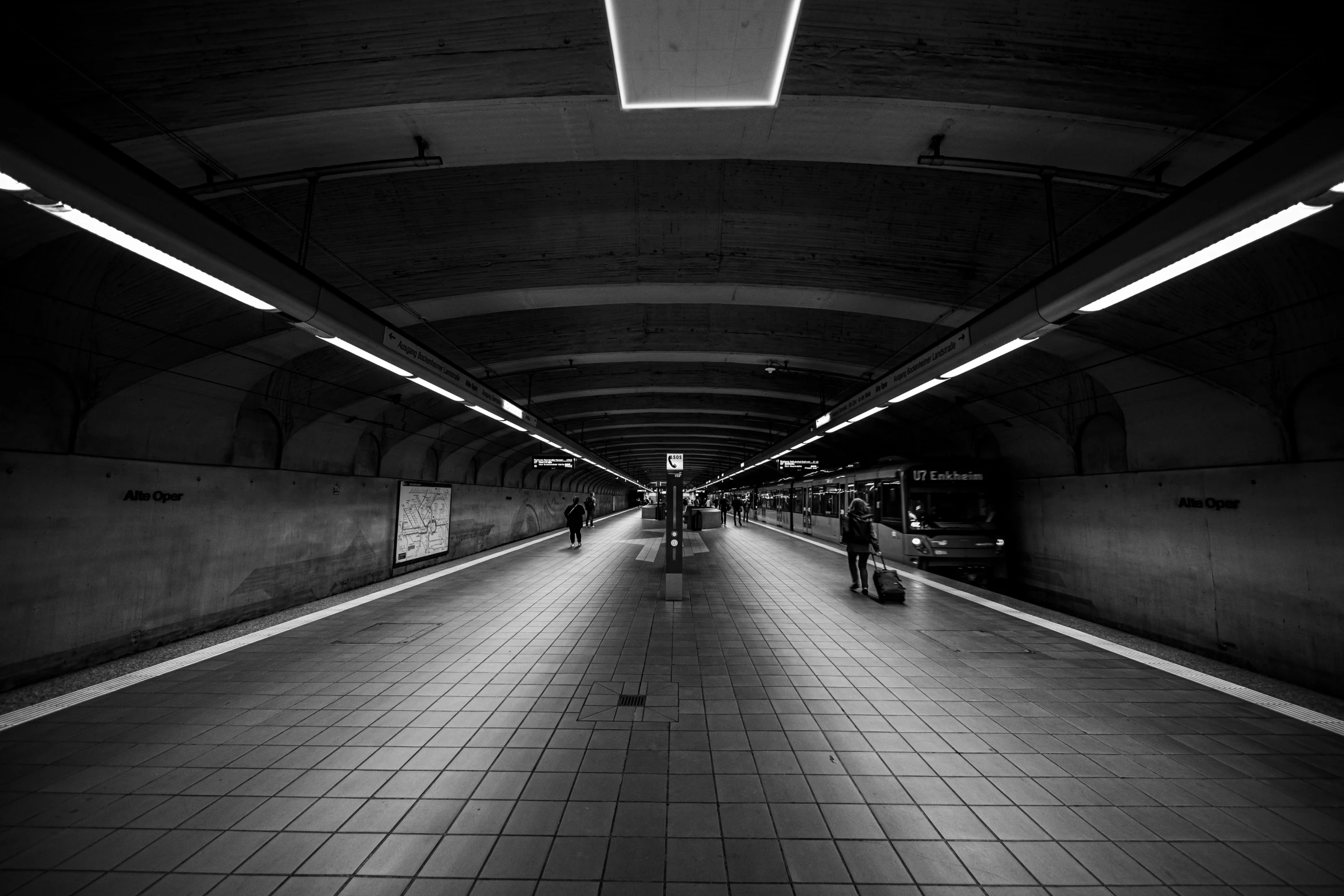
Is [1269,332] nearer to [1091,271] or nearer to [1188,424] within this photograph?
[1188,424]

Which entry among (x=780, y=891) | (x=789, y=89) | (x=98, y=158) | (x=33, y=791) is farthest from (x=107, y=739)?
(x=789, y=89)

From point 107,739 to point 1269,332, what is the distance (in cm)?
1128

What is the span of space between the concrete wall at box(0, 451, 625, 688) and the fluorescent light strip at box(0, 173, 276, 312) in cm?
342

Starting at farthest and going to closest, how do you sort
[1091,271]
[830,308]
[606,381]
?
[606,381] → [830,308] → [1091,271]

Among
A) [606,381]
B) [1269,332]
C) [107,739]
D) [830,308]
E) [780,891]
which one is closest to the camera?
[780,891]

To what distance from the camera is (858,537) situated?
8.77m

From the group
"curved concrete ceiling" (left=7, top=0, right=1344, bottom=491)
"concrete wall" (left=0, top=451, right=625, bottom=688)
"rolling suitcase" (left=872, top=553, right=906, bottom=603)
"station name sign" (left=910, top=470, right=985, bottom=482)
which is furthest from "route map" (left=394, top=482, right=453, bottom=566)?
"station name sign" (left=910, top=470, right=985, bottom=482)

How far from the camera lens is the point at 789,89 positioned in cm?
354

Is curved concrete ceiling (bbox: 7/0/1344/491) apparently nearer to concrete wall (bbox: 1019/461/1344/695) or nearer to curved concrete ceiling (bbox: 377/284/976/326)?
curved concrete ceiling (bbox: 377/284/976/326)

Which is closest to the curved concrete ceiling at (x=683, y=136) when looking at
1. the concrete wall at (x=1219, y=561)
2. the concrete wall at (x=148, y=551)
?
the concrete wall at (x=148, y=551)

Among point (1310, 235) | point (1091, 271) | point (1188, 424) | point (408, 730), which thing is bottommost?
point (408, 730)

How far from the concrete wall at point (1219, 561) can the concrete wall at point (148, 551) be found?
1265 cm

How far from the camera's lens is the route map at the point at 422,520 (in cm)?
1069

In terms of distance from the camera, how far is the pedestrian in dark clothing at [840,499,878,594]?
8656mm
